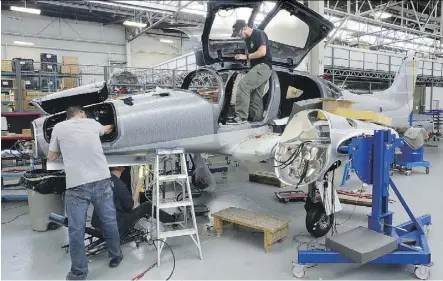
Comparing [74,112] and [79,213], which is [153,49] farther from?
[79,213]

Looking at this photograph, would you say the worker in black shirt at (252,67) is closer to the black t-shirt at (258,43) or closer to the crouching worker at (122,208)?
the black t-shirt at (258,43)

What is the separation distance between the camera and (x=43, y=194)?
13.3 feet

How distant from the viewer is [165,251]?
3.47 m

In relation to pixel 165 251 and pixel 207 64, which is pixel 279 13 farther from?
pixel 165 251

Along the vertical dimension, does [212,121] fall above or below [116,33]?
below

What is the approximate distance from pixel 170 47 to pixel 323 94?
20017mm

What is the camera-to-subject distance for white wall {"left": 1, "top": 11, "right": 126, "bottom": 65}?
1745 cm

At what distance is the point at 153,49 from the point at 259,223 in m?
21.3

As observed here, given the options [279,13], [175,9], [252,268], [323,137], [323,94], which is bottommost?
[252,268]

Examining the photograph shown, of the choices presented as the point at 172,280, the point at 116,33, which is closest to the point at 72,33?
the point at 116,33

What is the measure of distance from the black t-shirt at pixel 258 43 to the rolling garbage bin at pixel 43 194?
2.94 metres

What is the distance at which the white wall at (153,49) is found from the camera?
72.6ft

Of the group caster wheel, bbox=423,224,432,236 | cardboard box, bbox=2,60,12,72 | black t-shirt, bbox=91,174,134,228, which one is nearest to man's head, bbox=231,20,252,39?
black t-shirt, bbox=91,174,134,228

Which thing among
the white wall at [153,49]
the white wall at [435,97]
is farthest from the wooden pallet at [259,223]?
the white wall at [435,97]
